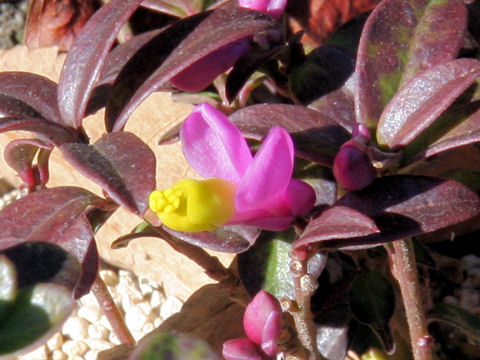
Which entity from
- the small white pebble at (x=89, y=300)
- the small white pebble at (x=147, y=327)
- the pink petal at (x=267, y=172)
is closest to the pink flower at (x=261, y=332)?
the pink petal at (x=267, y=172)

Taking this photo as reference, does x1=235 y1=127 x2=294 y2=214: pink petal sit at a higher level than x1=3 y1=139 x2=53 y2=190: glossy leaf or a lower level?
higher

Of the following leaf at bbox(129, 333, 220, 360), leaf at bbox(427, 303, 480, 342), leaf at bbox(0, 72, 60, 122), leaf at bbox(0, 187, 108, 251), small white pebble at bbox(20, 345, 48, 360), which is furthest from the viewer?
small white pebble at bbox(20, 345, 48, 360)

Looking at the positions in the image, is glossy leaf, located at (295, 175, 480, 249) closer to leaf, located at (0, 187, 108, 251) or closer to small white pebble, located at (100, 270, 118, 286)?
leaf, located at (0, 187, 108, 251)

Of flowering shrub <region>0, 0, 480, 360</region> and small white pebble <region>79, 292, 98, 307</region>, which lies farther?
small white pebble <region>79, 292, 98, 307</region>

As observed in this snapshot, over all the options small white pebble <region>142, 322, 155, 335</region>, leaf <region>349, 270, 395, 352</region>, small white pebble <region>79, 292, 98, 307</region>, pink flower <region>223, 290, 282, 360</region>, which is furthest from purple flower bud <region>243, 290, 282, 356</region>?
small white pebble <region>79, 292, 98, 307</region>

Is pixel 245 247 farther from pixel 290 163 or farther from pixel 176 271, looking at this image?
pixel 176 271

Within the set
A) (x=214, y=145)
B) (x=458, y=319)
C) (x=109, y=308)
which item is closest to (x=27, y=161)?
(x=109, y=308)
